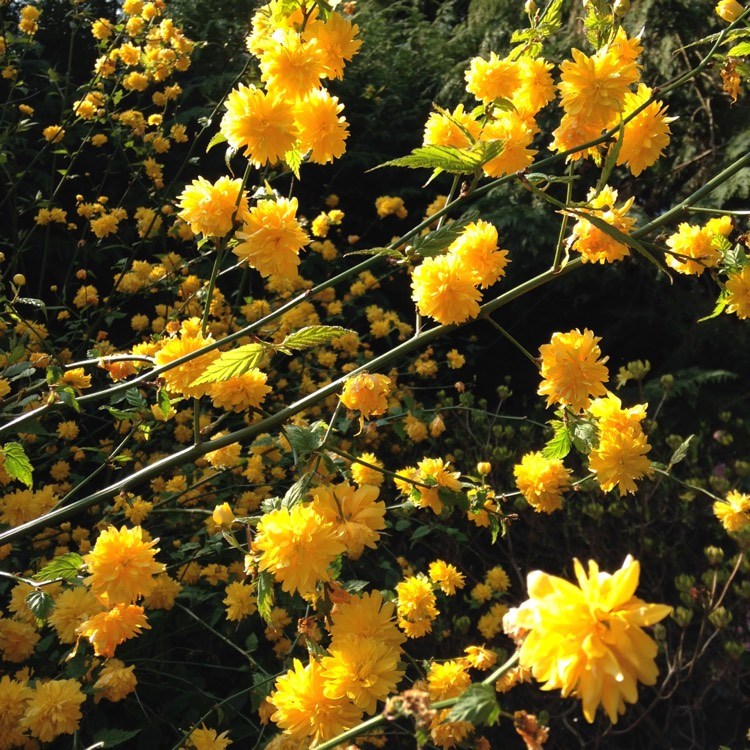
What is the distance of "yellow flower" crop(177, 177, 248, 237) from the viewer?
1.22 metres

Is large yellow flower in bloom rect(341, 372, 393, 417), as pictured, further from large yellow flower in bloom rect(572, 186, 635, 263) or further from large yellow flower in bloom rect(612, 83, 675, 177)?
large yellow flower in bloom rect(612, 83, 675, 177)

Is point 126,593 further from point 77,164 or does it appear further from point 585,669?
point 77,164

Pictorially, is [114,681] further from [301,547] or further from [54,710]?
[301,547]

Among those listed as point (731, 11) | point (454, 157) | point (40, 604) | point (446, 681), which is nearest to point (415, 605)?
point (446, 681)

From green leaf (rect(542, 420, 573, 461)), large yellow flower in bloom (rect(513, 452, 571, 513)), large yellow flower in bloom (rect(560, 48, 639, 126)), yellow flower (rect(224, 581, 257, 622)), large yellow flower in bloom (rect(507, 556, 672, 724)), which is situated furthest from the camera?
yellow flower (rect(224, 581, 257, 622))

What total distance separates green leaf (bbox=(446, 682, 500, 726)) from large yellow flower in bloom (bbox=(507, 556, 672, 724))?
0.17 ft

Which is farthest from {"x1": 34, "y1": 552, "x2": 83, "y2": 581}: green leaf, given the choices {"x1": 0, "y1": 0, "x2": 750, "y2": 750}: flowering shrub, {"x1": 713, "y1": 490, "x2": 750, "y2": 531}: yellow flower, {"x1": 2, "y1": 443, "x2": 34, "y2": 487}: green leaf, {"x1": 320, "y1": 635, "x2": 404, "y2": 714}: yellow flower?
{"x1": 713, "y1": 490, "x2": 750, "y2": 531}: yellow flower

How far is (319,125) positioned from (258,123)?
133 millimetres

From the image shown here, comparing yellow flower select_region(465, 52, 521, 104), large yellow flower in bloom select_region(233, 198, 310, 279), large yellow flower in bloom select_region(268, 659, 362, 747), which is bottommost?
large yellow flower in bloom select_region(268, 659, 362, 747)

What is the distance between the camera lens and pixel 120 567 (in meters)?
1.29

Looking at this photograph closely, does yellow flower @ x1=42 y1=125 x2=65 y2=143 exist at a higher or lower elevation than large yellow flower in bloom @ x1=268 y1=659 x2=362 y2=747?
higher

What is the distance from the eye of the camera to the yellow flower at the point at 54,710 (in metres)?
1.48

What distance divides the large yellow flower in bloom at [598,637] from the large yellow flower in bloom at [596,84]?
2.42ft

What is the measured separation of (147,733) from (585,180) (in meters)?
3.87
